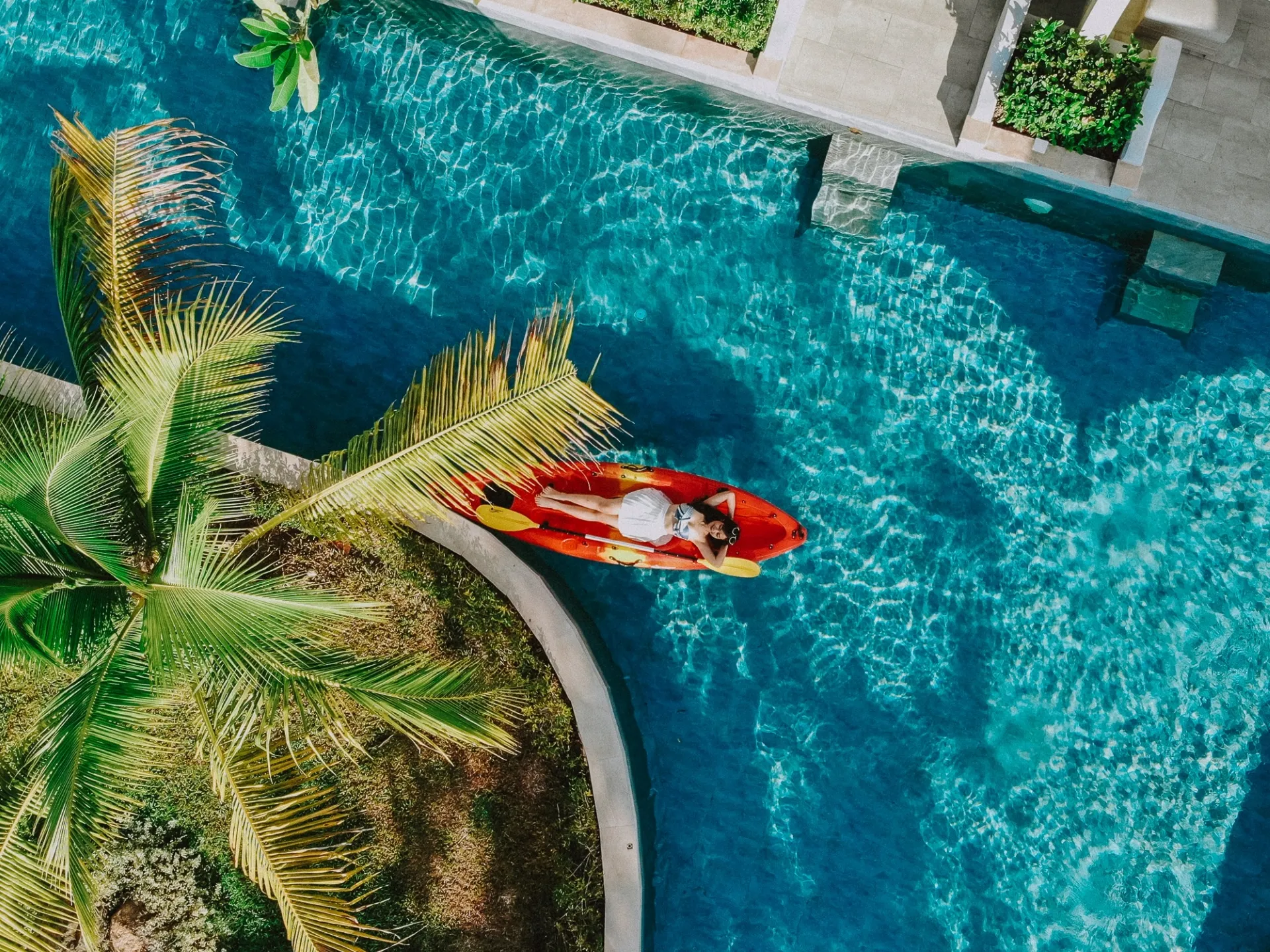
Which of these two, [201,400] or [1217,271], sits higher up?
[1217,271]

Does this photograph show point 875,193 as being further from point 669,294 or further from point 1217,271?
point 1217,271

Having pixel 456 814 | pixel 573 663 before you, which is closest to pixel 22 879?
pixel 456 814

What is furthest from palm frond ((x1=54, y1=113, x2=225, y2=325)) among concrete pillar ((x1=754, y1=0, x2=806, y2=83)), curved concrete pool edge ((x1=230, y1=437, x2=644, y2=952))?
concrete pillar ((x1=754, y1=0, x2=806, y2=83))

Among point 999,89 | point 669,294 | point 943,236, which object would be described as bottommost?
point 669,294

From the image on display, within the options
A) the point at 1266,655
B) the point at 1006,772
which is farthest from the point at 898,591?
the point at 1266,655

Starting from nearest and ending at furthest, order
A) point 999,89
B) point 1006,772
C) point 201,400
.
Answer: point 201,400 < point 999,89 < point 1006,772

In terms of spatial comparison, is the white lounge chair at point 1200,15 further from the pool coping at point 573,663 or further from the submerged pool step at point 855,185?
the pool coping at point 573,663

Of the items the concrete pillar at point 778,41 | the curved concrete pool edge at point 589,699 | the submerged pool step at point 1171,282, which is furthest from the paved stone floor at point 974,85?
the curved concrete pool edge at point 589,699
